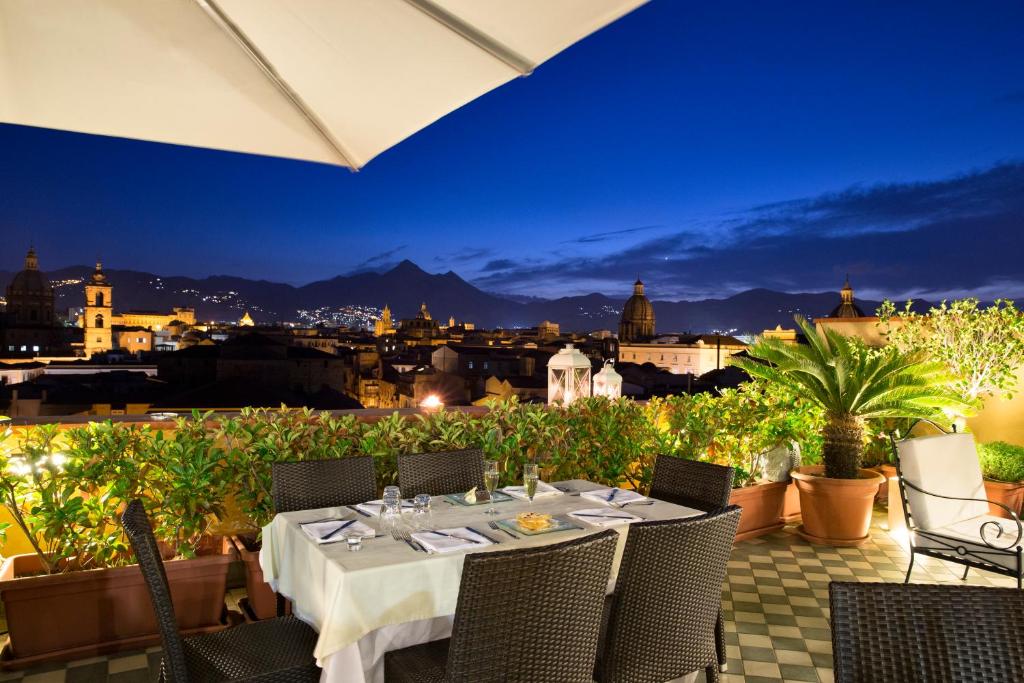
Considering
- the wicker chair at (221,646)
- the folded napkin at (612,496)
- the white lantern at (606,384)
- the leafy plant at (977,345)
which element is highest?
the leafy plant at (977,345)

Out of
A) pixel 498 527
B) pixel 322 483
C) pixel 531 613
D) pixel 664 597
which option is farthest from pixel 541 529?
pixel 322 483

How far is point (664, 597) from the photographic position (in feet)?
8.80

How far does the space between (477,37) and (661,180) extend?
6931cm

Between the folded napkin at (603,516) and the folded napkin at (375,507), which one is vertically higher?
the folded napkin at (375,507)

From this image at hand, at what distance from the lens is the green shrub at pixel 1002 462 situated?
251 inches

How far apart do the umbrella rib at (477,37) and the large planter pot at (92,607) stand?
3.07 meters

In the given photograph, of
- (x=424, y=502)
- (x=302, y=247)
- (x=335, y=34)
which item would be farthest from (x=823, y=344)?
(x=302, y=247)

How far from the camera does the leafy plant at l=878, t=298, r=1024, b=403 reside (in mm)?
6797

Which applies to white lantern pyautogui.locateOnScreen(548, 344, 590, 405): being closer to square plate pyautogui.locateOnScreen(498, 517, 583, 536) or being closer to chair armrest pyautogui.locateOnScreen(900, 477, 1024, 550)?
chair armrest pyautogui.locateOnScreen(900, 477, 1024, 550)

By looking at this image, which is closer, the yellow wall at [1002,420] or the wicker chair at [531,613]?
the wicker chair at [531,613]

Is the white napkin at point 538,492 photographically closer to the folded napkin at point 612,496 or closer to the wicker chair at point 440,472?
the folded napkin at point 612,496

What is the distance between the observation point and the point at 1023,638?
1788 millimetres

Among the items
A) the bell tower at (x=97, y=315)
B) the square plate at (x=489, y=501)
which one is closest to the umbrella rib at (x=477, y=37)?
the square plate at (x=489, y=501)

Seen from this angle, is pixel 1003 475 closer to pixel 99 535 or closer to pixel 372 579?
pixel 372 579
